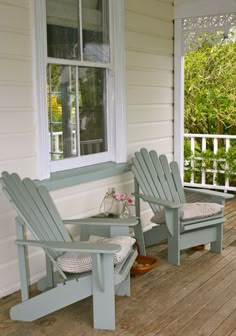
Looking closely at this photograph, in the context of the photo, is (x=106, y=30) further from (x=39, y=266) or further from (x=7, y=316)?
(x=7, y=316)

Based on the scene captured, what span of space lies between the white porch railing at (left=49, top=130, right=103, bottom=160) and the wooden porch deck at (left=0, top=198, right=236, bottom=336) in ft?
3.71

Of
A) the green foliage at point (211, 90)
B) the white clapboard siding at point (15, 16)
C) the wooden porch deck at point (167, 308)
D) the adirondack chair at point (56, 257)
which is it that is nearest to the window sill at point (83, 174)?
the adirondack chair at point (56, 257)

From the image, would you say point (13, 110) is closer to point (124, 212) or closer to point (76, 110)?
point (76, 110)

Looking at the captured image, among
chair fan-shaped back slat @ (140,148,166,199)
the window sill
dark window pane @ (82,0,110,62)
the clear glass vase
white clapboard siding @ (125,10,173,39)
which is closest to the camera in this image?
the window sill

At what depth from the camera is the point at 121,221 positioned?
3.34 meters

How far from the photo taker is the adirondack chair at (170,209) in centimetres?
404

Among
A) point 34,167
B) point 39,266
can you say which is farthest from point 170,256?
point 34,167

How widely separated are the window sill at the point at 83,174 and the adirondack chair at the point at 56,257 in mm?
382

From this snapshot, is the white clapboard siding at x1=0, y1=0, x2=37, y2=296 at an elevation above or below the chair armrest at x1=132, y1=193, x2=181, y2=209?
above

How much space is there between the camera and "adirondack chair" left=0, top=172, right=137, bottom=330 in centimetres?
290

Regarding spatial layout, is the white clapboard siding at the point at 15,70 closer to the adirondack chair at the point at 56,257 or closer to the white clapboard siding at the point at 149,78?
the adirondack chair at the point at 56,257

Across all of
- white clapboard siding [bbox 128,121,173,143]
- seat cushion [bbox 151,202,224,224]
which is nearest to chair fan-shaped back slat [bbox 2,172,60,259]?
seat cushion [bbox 151,202,224,224]

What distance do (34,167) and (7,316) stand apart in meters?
1.07

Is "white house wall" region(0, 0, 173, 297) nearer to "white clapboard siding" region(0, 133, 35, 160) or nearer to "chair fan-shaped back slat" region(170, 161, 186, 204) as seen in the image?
"white clapboard siding" region(0, 133, 35, 160)
